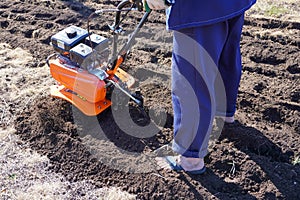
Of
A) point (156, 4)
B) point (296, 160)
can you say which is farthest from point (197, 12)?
point (296, 160)

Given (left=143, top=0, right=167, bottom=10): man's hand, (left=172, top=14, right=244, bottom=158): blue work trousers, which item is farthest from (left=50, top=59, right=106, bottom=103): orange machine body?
(left=143, top=0, right=167, bottom=10): man's hand

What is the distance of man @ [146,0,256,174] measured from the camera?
2.42 m

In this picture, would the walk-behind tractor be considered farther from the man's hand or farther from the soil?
the man's hand

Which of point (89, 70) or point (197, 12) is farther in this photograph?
point (89, 70)

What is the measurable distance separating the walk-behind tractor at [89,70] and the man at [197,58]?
57cm

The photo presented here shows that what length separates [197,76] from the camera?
2561mm

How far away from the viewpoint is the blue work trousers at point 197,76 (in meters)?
2.51

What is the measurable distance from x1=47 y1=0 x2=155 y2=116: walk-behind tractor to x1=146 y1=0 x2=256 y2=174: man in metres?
0.57

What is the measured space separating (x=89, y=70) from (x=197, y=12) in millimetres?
1107

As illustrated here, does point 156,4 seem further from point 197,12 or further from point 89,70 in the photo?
point 89,70

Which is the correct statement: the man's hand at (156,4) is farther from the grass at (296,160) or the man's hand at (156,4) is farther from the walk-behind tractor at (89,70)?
the grass at (296,160)

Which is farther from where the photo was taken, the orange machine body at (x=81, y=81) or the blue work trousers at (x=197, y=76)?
the orange machine body at (x=81, y=81)

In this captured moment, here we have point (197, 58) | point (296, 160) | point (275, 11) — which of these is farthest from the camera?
point (275, 11)

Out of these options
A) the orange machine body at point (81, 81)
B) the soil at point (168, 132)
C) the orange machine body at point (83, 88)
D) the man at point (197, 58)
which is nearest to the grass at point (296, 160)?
the soil at point (168, 132)
